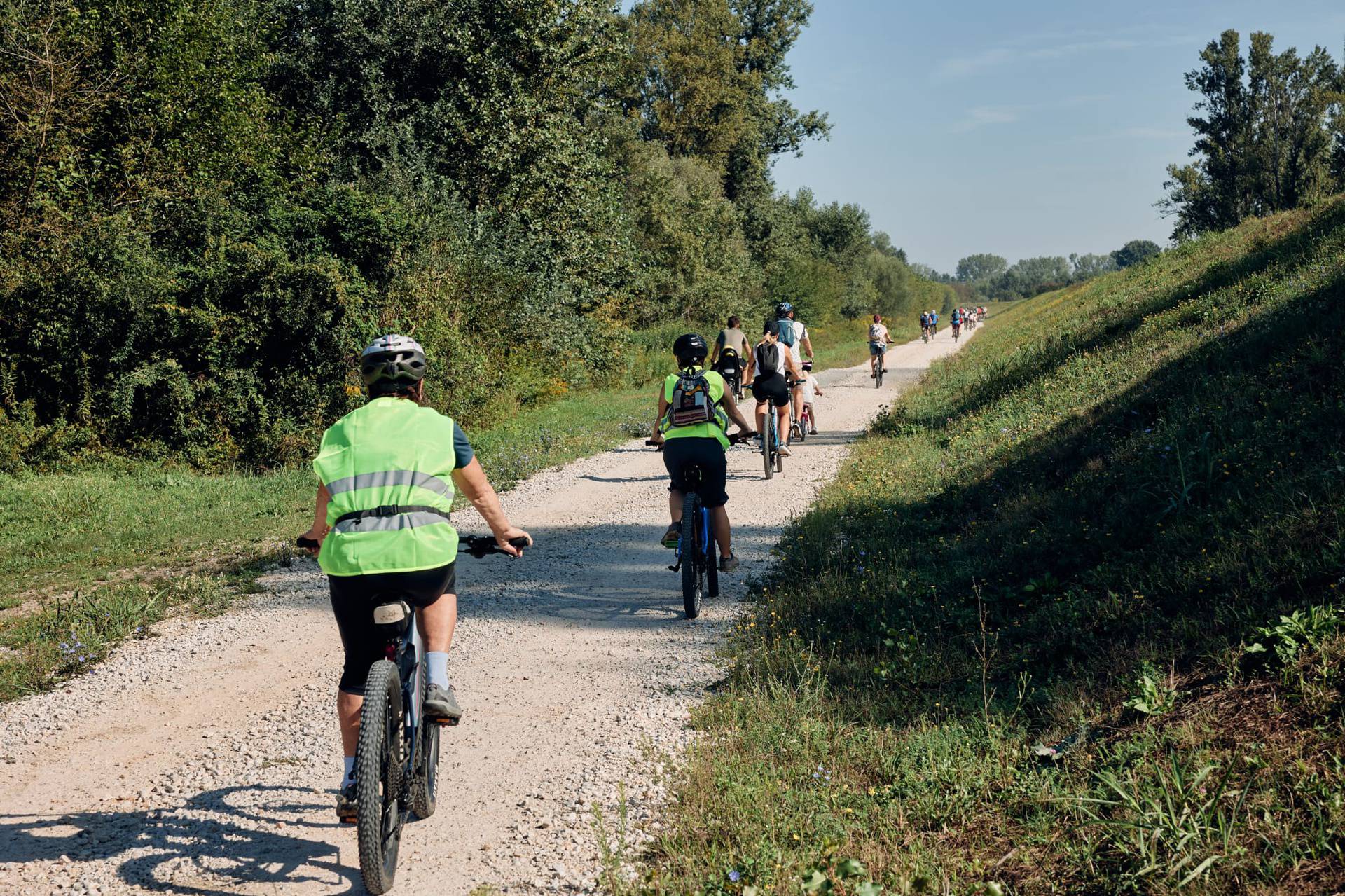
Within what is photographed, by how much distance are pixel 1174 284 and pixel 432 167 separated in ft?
53.7

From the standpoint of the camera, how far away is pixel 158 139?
18359 mm

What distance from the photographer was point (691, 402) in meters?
7.33

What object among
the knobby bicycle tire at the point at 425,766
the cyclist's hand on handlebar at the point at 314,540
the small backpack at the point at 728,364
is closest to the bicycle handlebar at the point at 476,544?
the cyclist's hand on handlebar at the point at 314,540

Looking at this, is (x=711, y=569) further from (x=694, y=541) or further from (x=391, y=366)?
(x=391, y=366)

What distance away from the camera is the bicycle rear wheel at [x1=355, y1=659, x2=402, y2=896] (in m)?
3.49

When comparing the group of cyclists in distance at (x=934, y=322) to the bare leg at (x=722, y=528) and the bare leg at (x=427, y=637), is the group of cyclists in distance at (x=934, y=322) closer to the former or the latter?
the bare leg at (x=722, y=528)

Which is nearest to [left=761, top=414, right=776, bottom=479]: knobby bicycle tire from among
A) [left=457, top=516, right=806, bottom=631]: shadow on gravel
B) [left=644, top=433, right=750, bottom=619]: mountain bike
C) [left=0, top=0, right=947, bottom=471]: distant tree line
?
[left=457, top=516, right=806, bottom=631]: shadow on gravel

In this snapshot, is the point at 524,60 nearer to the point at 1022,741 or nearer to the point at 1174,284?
the point at 1174,284

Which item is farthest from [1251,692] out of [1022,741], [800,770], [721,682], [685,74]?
[685,74]

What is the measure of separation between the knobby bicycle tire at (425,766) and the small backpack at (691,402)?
3.51 metres

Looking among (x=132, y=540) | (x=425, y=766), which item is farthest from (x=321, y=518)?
(x=132, y=540)

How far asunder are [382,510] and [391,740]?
0.87 meters

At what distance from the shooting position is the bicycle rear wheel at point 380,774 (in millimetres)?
3488

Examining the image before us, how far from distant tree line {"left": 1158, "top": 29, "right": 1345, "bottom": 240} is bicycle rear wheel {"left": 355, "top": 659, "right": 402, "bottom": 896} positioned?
66.7m
